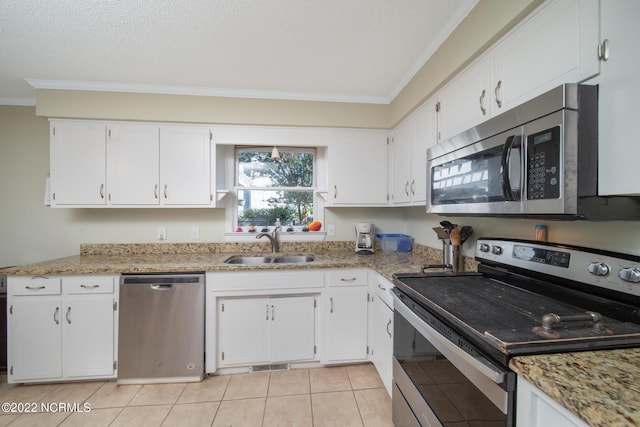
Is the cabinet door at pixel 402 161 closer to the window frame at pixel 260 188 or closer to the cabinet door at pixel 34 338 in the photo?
the window frame at pixel 260 188

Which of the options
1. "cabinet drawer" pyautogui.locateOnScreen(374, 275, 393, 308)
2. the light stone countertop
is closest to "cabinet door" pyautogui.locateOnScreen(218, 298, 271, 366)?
the light stone countertop

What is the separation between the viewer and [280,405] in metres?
1.67

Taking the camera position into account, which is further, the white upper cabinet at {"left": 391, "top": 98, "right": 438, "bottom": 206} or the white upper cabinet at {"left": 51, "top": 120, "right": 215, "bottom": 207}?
the white upper cabinet at {"left": 51, "top": 120, "right": 215, "bottom": 207}

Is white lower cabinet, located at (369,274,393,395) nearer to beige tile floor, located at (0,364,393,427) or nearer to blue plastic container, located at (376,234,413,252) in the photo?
beige tile floor, located at (0,364,393,427)

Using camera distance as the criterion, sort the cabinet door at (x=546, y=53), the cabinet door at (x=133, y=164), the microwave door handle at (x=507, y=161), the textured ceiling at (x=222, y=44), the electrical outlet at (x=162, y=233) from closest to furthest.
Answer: the cabinet door at (x=546, y=53) < the microwave door handle at (x=507, y=161) < the textured ceiling at (x=222, y=44) < the cabinet door at (x=133, y=164) < the electrical outlet at (x=162, y=233)

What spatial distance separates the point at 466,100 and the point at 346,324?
1.77 metres

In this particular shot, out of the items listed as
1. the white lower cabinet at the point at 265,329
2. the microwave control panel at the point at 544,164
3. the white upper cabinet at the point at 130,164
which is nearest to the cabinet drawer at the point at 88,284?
the white upper cabinet at the point at 130,164

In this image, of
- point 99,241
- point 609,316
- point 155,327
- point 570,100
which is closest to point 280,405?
point 155,327

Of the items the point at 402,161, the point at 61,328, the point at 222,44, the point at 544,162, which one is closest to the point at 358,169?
the point at 402,161

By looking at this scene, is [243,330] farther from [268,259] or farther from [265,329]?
[268,259]

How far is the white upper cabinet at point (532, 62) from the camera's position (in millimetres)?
816

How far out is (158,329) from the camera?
186cm

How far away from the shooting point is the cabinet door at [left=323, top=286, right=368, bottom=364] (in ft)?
6.67

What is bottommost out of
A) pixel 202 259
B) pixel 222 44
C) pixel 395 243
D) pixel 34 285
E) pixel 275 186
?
pixel 34 285
